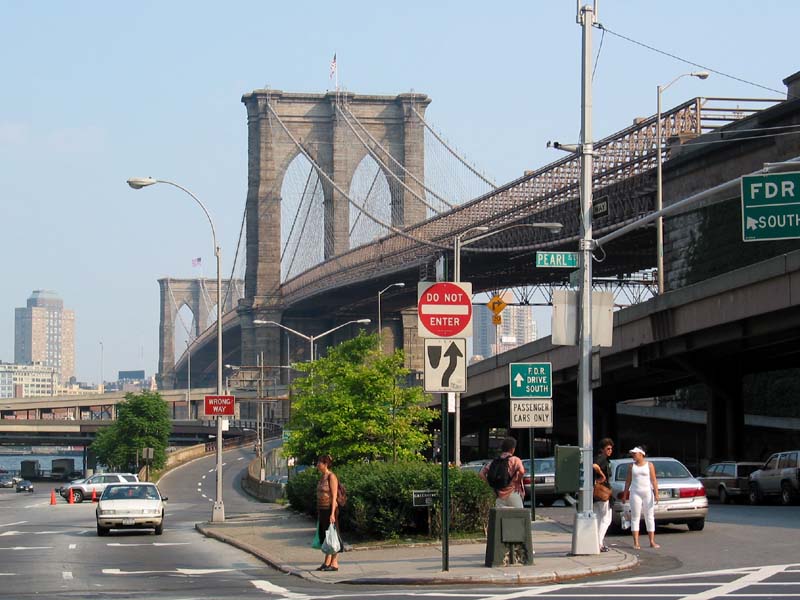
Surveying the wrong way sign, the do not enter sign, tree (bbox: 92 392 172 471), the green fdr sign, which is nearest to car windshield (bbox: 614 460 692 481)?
the green fdr sign

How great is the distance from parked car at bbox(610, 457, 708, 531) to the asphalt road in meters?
0.32

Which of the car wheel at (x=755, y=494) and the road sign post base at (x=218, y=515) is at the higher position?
the car wheel at (x=755, y=494)

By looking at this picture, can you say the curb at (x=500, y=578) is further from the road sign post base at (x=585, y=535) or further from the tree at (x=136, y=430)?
the tree at (x=136, y=430)

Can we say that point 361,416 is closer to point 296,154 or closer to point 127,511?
point 127,511

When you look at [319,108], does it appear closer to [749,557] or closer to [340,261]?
[340,261]

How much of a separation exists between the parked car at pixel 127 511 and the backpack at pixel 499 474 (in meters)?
13.0

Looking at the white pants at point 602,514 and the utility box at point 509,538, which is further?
the white pants at point 602,514

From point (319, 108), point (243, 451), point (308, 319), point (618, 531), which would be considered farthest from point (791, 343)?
point (319, 108)

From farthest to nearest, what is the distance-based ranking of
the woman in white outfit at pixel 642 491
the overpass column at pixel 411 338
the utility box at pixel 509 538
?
the overpass column at pixel 411 338
the woman in white outfit at pixel 642 491
the utility box at pixel 509 538

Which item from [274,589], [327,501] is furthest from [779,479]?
[274,589]

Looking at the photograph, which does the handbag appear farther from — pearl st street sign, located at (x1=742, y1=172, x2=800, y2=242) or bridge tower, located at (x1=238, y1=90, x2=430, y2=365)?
bridge tower, located at (x1=238, y1=90, x2=430, y2=365)

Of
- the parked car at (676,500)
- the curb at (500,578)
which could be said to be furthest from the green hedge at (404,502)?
the curb at (500,578)

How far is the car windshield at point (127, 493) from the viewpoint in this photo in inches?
1256

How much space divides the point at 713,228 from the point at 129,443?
5429 centimetres
